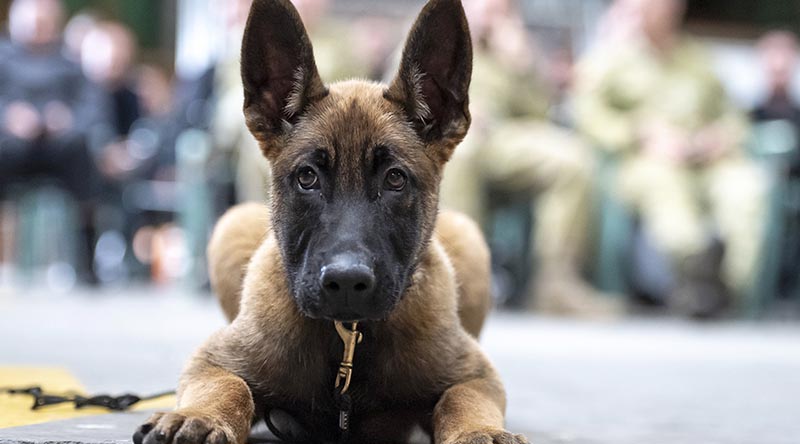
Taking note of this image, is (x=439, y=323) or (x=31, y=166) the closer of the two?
(x=439, y=323)

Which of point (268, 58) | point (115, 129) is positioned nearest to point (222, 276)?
point (268, 58)

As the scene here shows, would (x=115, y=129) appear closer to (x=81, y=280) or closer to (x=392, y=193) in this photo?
(x=81, y=280)

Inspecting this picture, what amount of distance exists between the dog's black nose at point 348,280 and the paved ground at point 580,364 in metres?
0.68

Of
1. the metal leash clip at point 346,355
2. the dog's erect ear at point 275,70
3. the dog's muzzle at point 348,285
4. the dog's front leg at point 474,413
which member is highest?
the dog's erect ear at point 275,70

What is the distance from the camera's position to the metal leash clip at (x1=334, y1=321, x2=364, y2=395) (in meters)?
2.66

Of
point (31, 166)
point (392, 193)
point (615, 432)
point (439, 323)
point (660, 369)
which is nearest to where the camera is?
point (392, 193)

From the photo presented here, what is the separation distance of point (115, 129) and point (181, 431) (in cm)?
962

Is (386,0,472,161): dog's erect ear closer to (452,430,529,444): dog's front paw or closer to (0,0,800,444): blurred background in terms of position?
(452,430,529,444): dog's front paw

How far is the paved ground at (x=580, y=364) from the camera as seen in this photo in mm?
3328

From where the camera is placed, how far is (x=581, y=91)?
28.5ft

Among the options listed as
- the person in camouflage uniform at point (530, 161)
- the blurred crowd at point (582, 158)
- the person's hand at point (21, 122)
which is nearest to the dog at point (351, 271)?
the blurred crowd at point (582, 158)

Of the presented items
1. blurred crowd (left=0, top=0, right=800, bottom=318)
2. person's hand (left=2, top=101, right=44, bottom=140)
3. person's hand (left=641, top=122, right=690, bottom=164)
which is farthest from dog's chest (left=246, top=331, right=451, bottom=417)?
person's hand (left=2, top=101, right=44, bottom=140)

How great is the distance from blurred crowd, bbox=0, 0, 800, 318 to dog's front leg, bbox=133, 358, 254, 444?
5.03 metres

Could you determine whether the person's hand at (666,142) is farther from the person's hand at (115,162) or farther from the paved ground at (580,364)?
the person's hand at (115,162)
